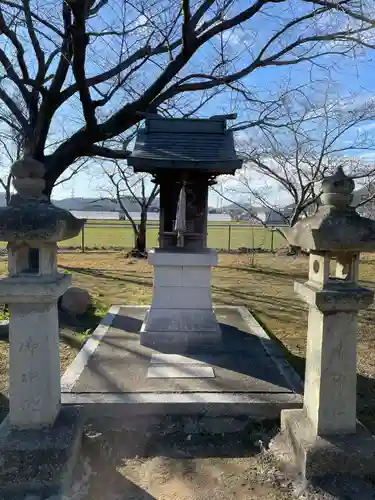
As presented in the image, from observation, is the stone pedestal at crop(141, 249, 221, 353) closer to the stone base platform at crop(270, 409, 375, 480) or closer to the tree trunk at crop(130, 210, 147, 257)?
the stone base platform at crop(270, 409, 375, 480)

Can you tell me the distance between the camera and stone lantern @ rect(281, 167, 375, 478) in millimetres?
2670

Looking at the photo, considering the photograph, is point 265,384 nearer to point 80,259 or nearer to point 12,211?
point 12,211

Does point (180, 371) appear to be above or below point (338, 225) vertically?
below

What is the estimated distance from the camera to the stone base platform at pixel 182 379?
365cm

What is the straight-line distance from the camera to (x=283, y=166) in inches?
682

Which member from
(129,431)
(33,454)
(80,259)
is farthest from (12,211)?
(80,259)

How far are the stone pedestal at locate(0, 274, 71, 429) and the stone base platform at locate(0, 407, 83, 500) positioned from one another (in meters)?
0.12

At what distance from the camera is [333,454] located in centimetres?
272

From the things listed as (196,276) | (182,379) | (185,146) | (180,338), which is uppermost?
(185,146)

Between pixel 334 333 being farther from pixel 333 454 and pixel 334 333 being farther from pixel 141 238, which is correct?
pixel 141 238

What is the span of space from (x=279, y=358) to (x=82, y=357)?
260cm

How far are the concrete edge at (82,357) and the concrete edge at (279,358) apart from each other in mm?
2419

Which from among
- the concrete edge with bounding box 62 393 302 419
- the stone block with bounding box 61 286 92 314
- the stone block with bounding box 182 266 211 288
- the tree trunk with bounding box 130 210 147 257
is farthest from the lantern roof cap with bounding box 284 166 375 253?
the tree trunk with bounding box 130 210 147 257

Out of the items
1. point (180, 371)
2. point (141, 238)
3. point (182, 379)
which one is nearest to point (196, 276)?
point (180, 371)
